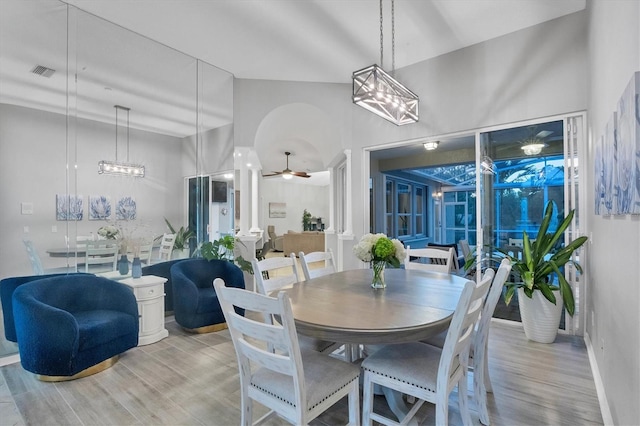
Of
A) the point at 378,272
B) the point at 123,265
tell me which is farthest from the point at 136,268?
the point at 378,272

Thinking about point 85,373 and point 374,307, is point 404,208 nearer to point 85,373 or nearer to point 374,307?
point 374,307

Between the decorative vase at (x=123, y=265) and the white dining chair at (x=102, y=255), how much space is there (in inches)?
1.8

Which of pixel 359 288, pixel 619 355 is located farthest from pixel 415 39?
pixel 619 355

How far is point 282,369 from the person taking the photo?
1.39m

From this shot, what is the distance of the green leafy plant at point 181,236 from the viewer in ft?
13.2

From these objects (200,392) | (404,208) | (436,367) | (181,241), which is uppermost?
(404,208)

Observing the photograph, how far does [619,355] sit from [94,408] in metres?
3.19

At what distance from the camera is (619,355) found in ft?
5.29

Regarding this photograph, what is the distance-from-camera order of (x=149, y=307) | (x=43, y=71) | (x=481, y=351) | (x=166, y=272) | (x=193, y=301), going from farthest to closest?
1. (x=166, y=272)
2. (x=193, y=301)
3. (x=149, y=307)
4. (x=43, y=71)
5. (x=481, y=351)

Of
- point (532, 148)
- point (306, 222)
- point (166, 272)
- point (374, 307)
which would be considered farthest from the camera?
point (306, 222)

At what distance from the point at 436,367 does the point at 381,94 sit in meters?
1.90

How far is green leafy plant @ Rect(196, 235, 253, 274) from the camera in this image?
13.1 feet

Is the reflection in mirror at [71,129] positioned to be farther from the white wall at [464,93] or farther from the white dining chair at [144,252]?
the white wall at [464,93]

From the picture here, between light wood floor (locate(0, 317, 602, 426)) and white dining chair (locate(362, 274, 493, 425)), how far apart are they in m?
0.46
